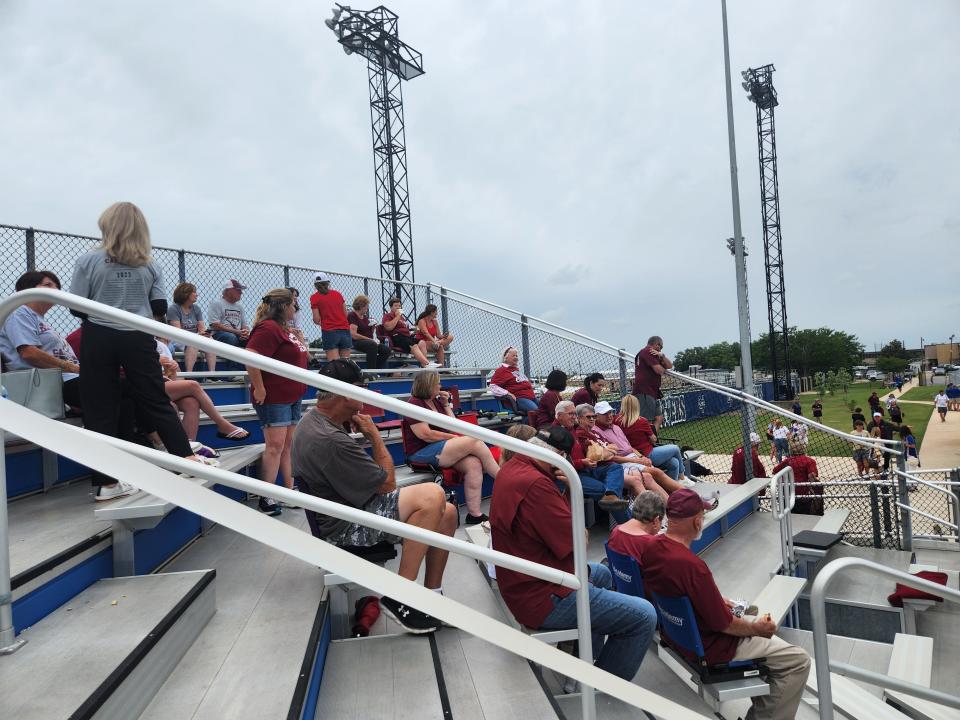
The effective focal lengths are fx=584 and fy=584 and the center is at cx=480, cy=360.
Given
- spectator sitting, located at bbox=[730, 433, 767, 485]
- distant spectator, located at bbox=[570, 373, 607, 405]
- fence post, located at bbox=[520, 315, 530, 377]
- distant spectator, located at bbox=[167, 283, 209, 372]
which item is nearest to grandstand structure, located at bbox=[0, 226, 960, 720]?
distant spectator, located at bbox=[167, 283, 209, 372]

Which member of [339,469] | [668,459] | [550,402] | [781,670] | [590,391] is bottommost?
[781,670]

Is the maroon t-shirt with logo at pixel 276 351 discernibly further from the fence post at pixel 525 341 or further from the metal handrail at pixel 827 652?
the fence post at pixel 525 341

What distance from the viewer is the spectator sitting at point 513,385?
7.93 m

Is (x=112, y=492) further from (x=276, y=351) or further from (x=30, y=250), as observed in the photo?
(x=30, y=250)

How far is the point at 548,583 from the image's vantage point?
296 cm

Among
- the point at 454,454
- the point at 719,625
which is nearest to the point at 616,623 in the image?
the point at 719,625

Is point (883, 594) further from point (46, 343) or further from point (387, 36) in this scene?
point (387, 36)

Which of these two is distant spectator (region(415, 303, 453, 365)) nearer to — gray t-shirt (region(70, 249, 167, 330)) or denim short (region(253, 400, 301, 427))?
denim short (region(253, 400, 301, 427))

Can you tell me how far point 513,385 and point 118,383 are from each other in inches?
221

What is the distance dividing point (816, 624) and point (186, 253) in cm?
711

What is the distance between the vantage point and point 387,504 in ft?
10.1

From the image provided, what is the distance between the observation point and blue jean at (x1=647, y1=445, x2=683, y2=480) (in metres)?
6.73

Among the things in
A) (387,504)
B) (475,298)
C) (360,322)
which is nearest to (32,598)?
(387,504)

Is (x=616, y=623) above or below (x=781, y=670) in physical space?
above
